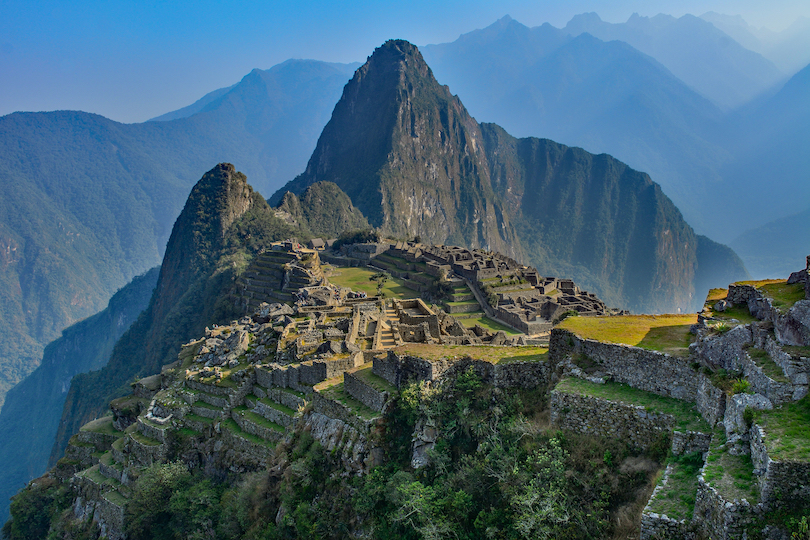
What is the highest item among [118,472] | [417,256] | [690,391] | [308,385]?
[417,256]

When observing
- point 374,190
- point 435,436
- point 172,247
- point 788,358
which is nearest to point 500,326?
point 435,436

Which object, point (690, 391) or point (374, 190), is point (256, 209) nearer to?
point (374, 190)

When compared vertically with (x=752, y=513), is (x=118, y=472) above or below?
below

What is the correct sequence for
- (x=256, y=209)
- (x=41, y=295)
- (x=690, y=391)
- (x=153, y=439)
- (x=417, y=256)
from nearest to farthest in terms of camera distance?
(x=690, y=391), (x=153, y=439), (x=417, y=256), (x=256, y=209), (x=41, y=295)

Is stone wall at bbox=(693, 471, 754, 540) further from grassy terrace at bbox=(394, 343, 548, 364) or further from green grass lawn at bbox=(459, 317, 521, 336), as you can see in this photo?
green grass lawn at bbox=(459, 317, 521, 336)

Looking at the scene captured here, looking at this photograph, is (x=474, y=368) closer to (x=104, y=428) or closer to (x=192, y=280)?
(x=104, y=428)

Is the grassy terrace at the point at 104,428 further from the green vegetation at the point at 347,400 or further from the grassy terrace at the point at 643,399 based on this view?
the grassy terrace at the point at 643,399

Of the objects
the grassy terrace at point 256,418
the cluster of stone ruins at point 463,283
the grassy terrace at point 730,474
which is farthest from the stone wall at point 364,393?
the cluster of stone ruins at point 463,283
